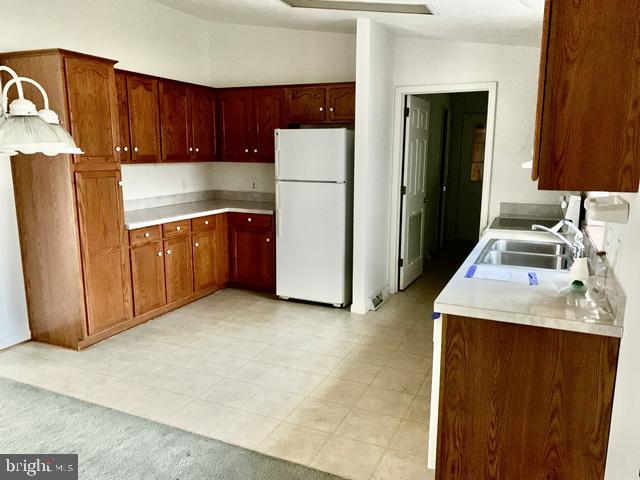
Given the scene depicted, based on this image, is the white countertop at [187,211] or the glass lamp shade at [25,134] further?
the white countertop at [187,211]

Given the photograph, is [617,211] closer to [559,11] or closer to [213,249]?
[559,11]

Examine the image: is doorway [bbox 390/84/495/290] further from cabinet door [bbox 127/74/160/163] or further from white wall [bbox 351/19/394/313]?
cabinet door [bbox 127/74/160/163]

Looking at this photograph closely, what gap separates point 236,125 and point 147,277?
75.0 inches

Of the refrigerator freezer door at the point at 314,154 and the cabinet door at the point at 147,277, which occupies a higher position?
the refrigerator freezer door at the point at 314,154

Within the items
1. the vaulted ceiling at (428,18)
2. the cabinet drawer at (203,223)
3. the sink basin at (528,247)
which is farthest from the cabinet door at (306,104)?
the sink basin at (528,247)

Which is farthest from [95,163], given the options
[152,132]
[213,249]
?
[213,249]

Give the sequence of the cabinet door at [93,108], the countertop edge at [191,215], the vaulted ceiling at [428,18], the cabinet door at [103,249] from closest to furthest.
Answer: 1. the vaulted ceiling at [428,18]
2. the cabinet door at [93,108]
3. the cabinet door at [103,249]
4. the countertop edge at [191,215]

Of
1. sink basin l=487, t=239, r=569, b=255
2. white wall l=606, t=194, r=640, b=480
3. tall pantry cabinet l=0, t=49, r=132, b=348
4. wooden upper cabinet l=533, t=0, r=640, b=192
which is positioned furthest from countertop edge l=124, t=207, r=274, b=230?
white wall l=606, t=194, r=640, b=480

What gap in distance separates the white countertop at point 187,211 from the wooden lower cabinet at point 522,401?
2.88 m

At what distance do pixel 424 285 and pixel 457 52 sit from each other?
2368 mm

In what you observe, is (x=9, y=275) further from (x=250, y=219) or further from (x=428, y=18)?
(x=428, y=18)

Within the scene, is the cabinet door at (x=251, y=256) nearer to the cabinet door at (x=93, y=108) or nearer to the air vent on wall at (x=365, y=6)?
the cabinet door at (x=93, y=108)

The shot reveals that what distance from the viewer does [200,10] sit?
4715mm

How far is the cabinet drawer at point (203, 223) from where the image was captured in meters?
4.54
